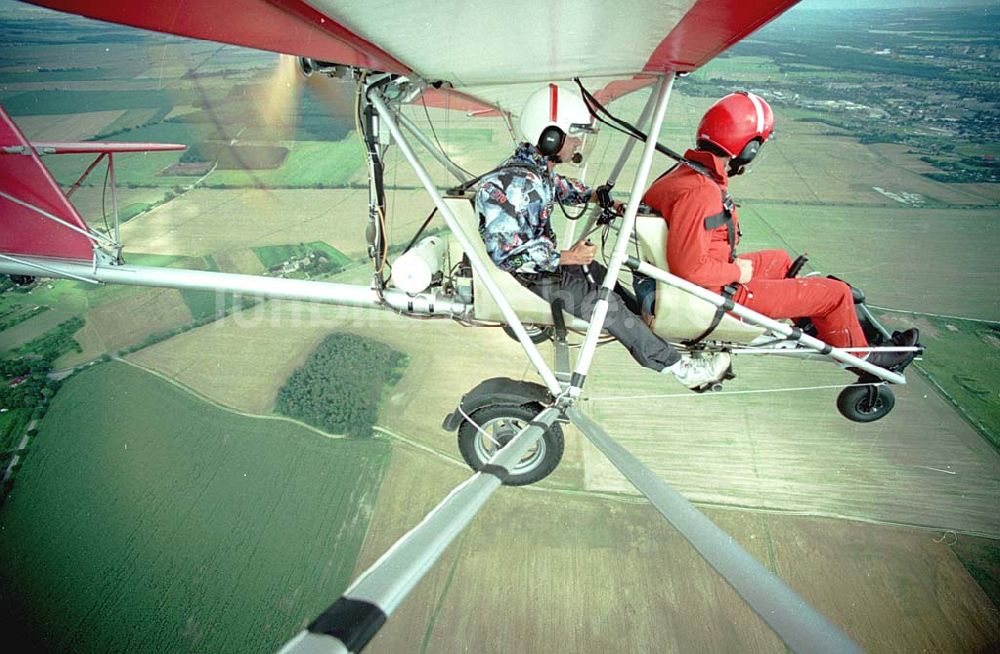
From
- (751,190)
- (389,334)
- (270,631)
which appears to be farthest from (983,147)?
(270,631)

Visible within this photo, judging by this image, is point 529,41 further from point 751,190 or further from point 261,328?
point 751,190

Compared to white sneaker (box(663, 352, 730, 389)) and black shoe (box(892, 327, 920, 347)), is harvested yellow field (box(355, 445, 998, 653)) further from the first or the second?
black shoe (box(892, 327, 920, 347))

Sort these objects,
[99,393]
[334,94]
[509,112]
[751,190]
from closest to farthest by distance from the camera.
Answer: [334,94], [509,112], [99,393], [751,190]

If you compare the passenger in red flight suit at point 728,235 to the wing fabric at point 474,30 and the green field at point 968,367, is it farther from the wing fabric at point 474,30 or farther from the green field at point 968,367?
the green field at point 968,367

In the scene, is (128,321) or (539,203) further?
(128,321)

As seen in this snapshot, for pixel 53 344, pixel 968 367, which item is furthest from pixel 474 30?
pixel 53 344

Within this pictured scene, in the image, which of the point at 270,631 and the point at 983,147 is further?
the point at 983,147

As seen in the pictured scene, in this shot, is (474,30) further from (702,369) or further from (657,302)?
(702,369)
